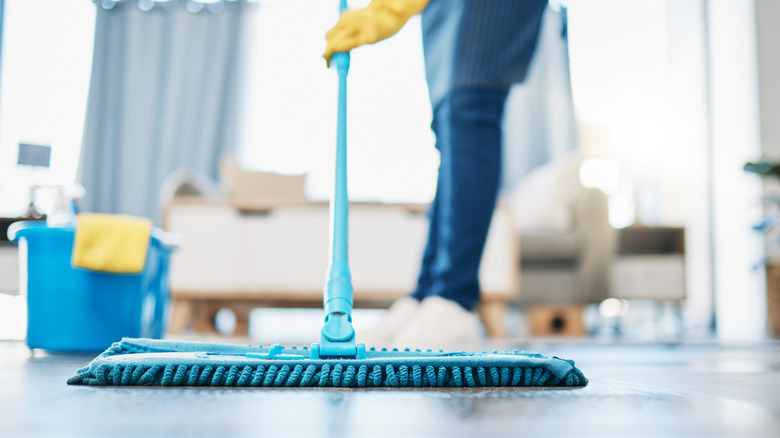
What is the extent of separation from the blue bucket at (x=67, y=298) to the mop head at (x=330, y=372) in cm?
73

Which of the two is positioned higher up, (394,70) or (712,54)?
(394,70)

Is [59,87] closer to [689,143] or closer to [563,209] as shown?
[563,209]

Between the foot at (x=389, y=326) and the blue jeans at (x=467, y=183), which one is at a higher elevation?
the blue jeans at (x=467, y=183)

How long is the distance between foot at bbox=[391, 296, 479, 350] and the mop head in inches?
15.4

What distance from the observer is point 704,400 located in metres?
0.51

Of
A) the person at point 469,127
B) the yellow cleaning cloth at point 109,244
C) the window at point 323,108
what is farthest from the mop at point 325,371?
the window at point 323,108

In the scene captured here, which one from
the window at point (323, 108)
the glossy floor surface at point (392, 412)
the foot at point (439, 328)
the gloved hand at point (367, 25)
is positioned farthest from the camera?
the window at point (323, 108)

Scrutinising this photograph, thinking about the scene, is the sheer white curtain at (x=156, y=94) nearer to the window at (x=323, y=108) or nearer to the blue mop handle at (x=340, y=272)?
the window at (x=323, y=108)

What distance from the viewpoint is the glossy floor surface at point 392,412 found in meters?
0.37

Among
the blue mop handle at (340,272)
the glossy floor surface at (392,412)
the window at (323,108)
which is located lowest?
the glossy floor surface at (392,412)

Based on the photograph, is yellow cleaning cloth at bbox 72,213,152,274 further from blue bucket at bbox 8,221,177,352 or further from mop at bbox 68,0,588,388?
mop at bbox 68,0,588,388

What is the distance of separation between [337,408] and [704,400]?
10.9 inches

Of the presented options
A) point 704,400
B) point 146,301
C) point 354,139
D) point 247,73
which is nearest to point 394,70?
point 354,139

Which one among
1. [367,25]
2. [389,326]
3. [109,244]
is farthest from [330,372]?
[109,244]
